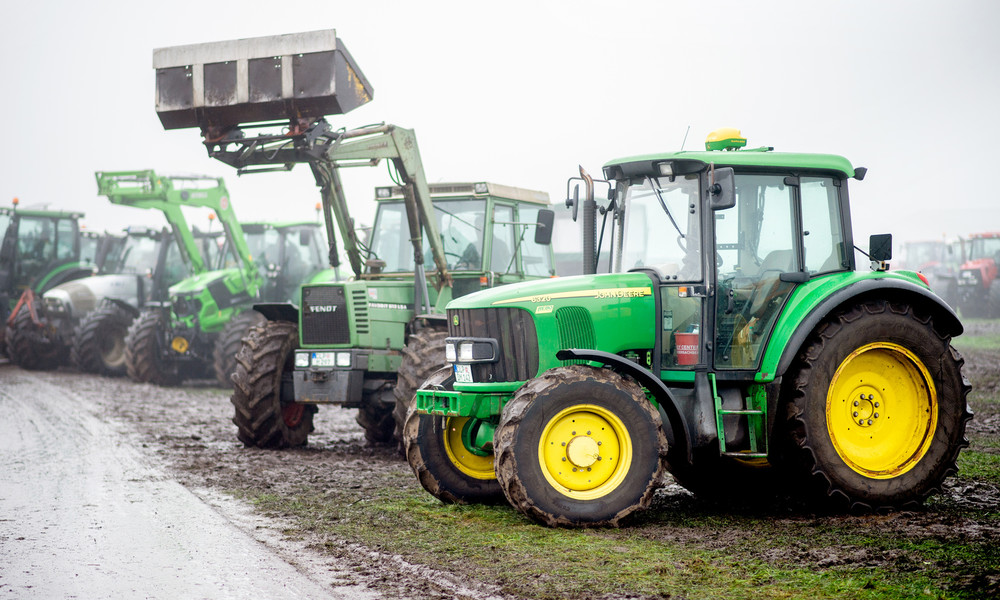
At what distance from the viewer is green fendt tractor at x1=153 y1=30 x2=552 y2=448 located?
31.0 ft

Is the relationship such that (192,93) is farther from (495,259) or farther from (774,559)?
(774,559)

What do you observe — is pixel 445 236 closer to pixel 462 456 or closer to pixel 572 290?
pixel 462 456

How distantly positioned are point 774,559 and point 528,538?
52.6 inches

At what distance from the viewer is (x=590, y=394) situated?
19.4 ft

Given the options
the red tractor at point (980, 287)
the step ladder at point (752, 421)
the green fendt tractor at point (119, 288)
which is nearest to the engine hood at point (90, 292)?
the green fendt tractor at point (119, 288)

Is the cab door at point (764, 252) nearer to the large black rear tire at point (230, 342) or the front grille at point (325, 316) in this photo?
the front grille at point (325, 316)

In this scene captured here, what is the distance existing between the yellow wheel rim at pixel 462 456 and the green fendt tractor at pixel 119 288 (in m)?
11.8

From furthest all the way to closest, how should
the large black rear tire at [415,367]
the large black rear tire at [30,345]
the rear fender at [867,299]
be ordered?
1. the large black rear tire at [30,345]
2. the large black rear tire at [415,367]
3. the rear fender at [867,299]

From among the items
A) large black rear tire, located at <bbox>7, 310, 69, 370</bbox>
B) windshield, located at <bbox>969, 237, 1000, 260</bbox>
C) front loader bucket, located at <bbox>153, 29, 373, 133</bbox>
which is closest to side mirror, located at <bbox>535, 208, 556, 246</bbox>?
front loader bucket, located at <bbox>153, 29, 373, 133</bbox>

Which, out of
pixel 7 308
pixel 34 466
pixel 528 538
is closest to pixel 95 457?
pixel 34 466

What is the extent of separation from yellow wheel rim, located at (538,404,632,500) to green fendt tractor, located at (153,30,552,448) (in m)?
3.03

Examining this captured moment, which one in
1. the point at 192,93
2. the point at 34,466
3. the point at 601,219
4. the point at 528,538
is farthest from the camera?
the point at 192,93

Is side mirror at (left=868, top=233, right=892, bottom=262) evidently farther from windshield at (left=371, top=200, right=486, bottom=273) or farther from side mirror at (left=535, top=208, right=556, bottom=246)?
windshield at (left=371, top=200, right=486, bottom=273)

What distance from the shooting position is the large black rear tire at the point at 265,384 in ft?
32.2
